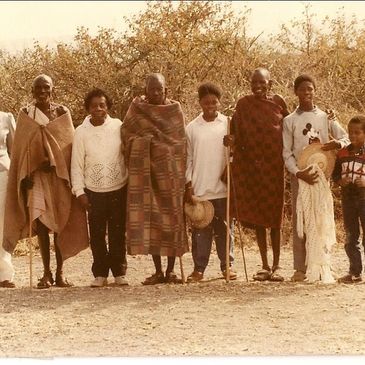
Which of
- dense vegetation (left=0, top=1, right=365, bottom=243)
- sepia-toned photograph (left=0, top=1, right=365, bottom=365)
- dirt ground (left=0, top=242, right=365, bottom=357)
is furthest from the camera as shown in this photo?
dense vegetation (left=0, top=1, right=365, bottom=243)

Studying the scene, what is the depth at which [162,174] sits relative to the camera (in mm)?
7121

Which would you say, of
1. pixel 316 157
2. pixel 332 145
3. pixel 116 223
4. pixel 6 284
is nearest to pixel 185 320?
pixel 116 223

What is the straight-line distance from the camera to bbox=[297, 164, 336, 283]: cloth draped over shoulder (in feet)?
23.4

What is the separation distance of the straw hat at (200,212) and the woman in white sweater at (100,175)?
1.78ft

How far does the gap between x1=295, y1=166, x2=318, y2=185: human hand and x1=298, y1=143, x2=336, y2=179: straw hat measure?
4 centimetres

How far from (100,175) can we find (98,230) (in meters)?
0.45

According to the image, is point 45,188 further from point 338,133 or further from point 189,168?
point 338,133

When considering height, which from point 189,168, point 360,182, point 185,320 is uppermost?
point 189,168

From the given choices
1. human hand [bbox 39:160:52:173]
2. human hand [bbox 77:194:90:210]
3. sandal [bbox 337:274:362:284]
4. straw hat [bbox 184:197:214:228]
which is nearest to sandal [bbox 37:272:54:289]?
human hand [bbox 77:194:90:210]

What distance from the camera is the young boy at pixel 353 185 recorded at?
7.07 metres

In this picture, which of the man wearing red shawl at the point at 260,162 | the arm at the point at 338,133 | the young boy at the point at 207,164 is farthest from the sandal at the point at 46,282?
the arm at the point at 338,133

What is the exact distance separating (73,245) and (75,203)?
1.15ft

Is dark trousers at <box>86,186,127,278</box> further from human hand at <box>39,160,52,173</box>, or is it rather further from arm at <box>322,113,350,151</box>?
arm at <box>322,113,350,151</box>

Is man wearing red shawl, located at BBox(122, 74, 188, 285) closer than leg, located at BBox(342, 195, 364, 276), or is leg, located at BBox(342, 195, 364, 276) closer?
man wearing red shawl, located at BBox(122, 74, 188, 285)
